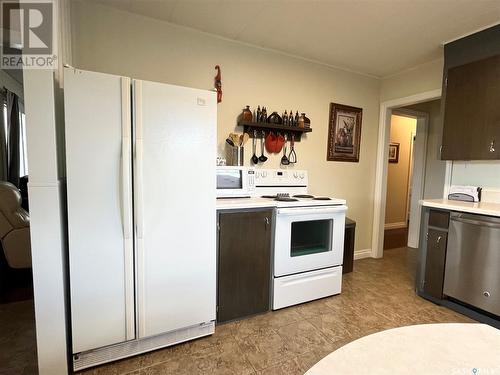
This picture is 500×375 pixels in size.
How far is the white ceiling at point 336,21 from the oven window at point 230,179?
132 centimetres

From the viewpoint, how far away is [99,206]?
1541 millimetres

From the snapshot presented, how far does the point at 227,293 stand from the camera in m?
2.04

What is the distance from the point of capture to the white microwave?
7.92 feet

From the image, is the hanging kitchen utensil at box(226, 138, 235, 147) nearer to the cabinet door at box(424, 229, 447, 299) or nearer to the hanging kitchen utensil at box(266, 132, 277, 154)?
the hanging kitchen utensil at box(266, 132, 277, 154)

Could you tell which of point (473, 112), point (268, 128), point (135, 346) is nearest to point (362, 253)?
point (473, 112)

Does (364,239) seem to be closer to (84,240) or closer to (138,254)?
(138,254)

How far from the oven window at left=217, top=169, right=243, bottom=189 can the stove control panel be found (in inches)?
9.2

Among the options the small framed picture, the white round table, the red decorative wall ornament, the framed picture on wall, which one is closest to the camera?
the white round table

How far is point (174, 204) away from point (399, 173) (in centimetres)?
490

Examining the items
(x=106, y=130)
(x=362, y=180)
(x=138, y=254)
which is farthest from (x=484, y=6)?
(x=138, y=254)

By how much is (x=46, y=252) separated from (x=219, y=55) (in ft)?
7.13

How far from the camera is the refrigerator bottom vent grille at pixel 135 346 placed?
1.60m

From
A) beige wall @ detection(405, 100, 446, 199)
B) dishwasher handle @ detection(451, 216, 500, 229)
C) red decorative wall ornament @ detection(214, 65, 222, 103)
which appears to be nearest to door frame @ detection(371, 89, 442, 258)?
beige wall @ detection(405, 100, 446, 199)

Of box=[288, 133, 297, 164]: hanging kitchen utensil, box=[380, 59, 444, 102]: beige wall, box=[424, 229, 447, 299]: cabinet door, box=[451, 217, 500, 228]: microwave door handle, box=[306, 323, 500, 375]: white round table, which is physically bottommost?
box=[424, 229, 447, 299]: cabinet door
